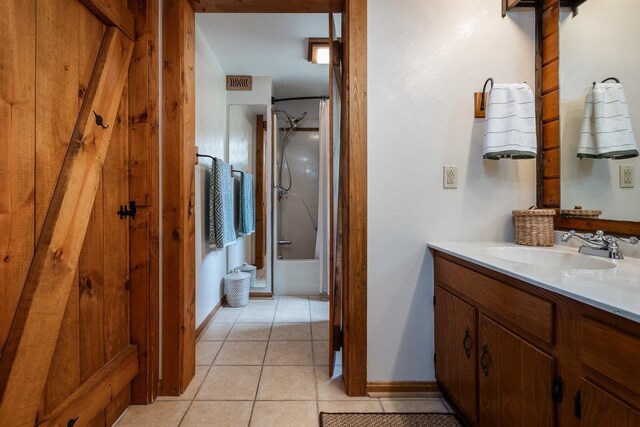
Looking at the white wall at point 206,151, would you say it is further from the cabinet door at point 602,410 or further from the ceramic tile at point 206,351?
the cabinet door at point 602,410

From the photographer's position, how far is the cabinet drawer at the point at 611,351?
0.66 metres

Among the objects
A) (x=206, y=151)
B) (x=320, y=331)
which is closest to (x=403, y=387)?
(x=320, y=331)

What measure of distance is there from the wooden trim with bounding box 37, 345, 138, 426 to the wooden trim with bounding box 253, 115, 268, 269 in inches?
102

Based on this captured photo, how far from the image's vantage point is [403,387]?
170 cm

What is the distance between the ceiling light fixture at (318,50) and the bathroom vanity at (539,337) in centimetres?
203

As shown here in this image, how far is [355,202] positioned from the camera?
1.67m

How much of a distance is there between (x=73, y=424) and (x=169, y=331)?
54 centimetres

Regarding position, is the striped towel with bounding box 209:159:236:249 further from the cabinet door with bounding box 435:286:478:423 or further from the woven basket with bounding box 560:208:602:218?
the woven basket with bounding box 560:208:602:218

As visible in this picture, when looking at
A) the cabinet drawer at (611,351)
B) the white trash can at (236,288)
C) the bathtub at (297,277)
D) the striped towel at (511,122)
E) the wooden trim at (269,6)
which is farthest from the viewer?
the bathtub at (297,277)

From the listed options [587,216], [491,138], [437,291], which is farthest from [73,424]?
[587,216]

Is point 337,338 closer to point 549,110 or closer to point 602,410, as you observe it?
point 602,410

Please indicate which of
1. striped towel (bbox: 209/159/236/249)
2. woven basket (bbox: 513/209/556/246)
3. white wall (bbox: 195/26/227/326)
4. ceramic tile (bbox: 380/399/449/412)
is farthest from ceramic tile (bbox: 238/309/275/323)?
woven basket (bbox: 513/209/556/246)

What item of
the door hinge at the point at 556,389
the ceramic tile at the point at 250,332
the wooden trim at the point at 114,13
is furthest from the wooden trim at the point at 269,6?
the ceramic tile at the point at 250,332

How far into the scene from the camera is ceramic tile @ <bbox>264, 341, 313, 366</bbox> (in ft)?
6.77
